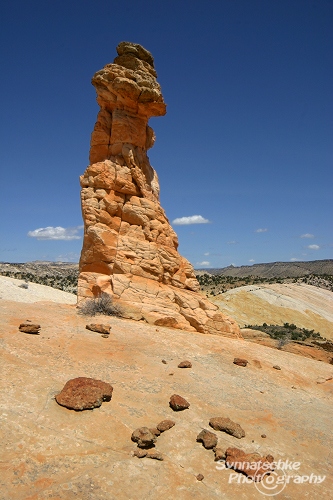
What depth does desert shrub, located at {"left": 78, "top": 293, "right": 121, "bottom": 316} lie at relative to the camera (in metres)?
12.5

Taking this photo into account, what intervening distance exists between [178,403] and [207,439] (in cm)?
107

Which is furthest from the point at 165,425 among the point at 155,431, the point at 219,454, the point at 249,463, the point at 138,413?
the point at 249,463

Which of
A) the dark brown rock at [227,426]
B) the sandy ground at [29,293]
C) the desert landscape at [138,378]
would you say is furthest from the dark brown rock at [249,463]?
the sandy ground at [29,293]

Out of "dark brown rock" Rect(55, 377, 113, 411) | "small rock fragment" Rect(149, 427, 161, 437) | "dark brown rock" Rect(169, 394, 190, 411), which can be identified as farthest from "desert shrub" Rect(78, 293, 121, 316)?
"small rock fragment" Rect(149, 427, 161, 437)

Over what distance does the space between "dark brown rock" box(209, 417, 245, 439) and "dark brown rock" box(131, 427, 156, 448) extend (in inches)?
54.6

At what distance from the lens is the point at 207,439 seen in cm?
616

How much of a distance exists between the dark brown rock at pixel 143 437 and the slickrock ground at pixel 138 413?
0.40 ft

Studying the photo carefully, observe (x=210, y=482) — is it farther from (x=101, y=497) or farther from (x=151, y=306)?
(x=151, y=306)

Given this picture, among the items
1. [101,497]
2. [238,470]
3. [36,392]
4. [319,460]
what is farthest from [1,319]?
[319,460]

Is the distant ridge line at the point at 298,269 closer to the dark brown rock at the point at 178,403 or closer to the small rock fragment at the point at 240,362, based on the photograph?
the small rock fragment at the point at 240,362

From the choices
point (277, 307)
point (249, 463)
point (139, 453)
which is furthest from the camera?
point (277, 307)

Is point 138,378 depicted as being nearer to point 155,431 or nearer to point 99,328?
point 155,431

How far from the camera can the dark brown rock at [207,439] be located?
6057 millimetres

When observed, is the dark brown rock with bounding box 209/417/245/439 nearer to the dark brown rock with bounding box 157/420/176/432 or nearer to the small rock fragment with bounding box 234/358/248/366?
the dark brown rock with bounding box 157/420/176/432
